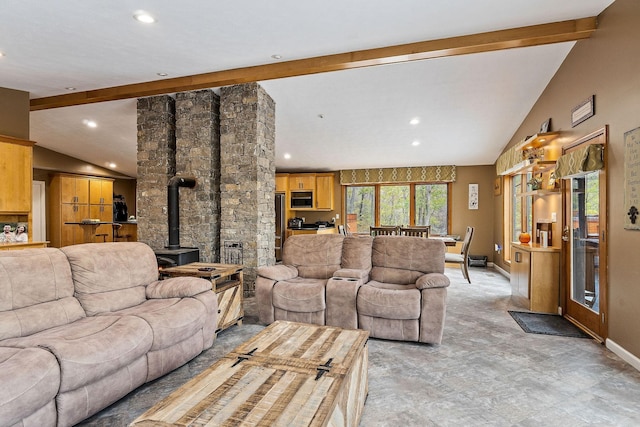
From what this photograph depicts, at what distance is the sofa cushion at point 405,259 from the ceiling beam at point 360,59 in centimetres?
202

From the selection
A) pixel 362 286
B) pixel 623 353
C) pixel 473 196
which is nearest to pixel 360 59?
pixel 362 286

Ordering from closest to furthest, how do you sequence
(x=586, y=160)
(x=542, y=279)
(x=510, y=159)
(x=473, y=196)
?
1. (x=586, y=160)
2. (x=542, y=279)
3. (x=510, y=159)
4. (x=473, y=196)

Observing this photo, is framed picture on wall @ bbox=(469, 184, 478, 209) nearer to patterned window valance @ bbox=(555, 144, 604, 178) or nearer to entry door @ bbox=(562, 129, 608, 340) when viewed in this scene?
entry door @ bbox=(562, 129, 608, 340)

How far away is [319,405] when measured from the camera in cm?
133

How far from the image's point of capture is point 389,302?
308cm

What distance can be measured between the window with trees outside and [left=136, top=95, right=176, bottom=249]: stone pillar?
4.71 meters

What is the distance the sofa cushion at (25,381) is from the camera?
58.1 inches

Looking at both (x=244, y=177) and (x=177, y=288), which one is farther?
(x=244, y=177)

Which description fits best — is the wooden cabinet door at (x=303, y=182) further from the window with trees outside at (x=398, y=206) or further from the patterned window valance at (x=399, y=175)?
the window with trees outside at (x=398, y=206)

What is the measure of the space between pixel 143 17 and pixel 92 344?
2.64 meters

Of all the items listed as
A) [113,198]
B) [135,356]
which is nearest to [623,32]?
[135,356]

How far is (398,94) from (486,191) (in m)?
4.01

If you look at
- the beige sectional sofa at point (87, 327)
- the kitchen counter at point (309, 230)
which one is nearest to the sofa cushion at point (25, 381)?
the beige sectional sofa at point (87, 327)

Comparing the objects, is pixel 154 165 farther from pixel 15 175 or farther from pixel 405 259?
pixel 405 259
